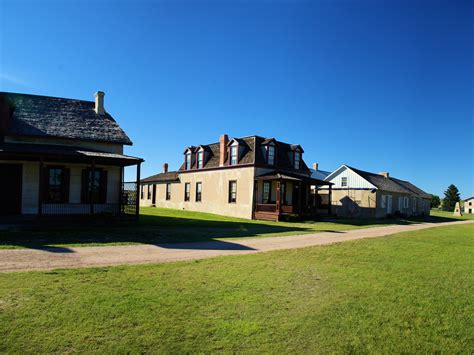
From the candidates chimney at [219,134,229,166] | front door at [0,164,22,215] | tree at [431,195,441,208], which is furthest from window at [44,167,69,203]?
tree at [431,195,441,208]

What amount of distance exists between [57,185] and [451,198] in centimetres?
9344

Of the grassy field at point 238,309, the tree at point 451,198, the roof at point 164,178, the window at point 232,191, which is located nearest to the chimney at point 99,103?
the window at point 232,191

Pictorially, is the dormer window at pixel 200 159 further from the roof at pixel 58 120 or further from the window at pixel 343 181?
the window at pixel 343 181

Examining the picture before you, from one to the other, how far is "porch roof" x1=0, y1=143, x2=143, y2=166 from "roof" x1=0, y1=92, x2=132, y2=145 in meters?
0.90

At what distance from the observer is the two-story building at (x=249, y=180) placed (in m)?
27.6

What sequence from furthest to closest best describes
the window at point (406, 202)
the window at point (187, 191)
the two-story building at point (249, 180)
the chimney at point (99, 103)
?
the window at point (406, 202) < the window at point (187, 191) < the two-story building at point (249, 180) < the chimney at point (99, 103)

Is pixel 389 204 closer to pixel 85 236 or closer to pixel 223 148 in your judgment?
pixel 223 148

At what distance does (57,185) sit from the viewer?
18.1 meters

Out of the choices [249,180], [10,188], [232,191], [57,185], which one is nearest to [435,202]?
[232,191]

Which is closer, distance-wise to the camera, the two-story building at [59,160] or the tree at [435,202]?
the two-story building at [59,160]

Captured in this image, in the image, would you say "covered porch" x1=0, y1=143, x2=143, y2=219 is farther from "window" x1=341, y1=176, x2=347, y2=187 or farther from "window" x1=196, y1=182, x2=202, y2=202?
"window" x1=341, y1=176, x2=347, y2=187

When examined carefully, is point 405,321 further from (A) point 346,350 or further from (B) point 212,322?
(B) point 212,322

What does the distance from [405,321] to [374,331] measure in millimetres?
734

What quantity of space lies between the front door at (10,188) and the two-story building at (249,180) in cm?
1603
